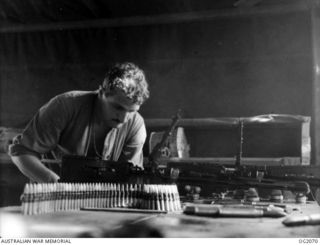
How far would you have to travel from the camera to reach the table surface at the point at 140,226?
1.01 m

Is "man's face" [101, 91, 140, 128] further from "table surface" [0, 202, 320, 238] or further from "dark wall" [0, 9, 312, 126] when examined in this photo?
"dark wall" [0, 9, 312, 126]

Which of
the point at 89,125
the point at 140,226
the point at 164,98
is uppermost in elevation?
the point at 164,98

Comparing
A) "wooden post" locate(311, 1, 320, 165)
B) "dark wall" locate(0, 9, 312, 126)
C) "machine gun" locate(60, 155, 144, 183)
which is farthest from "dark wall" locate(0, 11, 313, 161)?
"machine gun" locate(60, 155, 144, 183)

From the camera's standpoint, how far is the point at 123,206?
1.53 metres

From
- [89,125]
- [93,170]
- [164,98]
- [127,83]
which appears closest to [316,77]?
[164,98]

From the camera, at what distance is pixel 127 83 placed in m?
2.07

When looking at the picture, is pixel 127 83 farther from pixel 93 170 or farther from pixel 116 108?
pixel 93 170

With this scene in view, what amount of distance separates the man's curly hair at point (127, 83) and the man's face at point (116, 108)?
2cm

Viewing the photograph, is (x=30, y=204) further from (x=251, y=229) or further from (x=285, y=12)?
(x=285, y=12)

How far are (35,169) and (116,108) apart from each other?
0.49 meters

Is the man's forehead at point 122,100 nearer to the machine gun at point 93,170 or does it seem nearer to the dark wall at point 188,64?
the machine gun at point 93,170

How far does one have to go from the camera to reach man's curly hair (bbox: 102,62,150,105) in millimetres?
2051

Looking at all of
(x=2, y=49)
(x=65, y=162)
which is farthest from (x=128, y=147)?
(x=2, y=49)

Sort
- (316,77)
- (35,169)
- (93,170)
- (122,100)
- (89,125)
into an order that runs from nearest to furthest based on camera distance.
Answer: (93,170) → (35,169) → (122,100) → (89,125) → (316,77)
